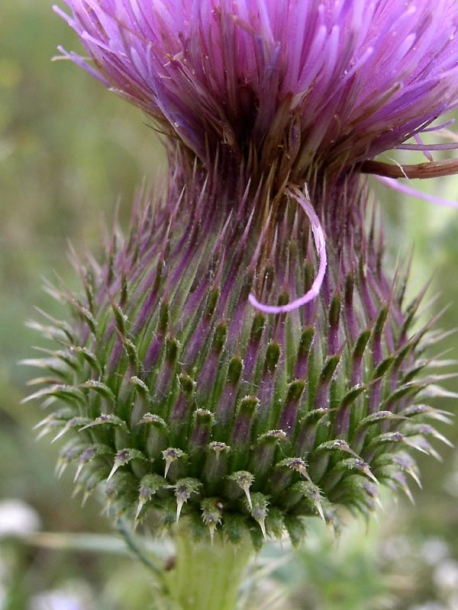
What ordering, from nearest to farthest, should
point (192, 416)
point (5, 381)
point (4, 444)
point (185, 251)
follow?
point (192, 416) → point (185, 251) → point (5, 381) → point (4, 444)

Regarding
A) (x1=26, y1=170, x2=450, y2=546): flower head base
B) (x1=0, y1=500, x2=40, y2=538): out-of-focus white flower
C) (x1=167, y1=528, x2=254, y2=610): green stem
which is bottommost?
(x1=0, y1=500, x2=40, y2=538): out-of-focus white flower

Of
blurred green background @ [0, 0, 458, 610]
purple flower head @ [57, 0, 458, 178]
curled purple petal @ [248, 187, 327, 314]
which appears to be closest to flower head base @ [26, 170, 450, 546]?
curled purple petal @ [248, 187, 327, 314]

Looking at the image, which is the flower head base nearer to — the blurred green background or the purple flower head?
the purple flower head

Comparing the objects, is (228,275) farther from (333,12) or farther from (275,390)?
(333,12)

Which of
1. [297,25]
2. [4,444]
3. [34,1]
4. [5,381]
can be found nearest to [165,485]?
[297,25]

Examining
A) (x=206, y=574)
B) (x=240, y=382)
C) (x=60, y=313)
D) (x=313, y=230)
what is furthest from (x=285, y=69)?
(x=60, y=313)

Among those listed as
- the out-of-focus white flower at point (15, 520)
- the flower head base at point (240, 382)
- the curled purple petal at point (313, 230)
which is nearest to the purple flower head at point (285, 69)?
the curled purple petal at point (313, 230)
